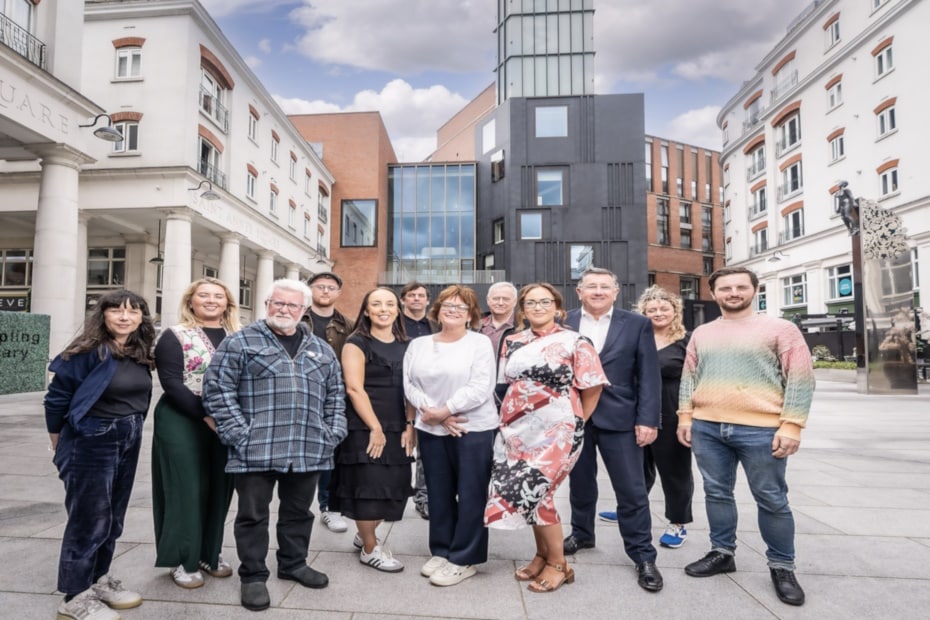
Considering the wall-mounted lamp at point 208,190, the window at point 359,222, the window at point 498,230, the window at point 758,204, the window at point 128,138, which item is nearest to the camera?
the wall-mounted lamp at point 208,190

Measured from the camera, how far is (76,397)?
108 inches

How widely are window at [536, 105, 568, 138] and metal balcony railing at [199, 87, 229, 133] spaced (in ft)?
59.8

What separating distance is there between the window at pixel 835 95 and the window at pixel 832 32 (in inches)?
92.5

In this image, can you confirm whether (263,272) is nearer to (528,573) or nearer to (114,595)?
(114,595)

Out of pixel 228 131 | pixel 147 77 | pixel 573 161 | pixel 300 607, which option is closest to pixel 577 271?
pixel 573 161

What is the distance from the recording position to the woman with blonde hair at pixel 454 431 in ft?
10.8

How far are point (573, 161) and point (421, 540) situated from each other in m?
30.2

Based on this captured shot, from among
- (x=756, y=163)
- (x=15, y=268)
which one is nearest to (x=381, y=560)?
(x=15, y=268)

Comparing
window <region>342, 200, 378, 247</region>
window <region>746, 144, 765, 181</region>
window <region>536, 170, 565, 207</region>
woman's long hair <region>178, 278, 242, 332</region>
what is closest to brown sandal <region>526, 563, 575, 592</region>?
woman's long hair <region>178, 278, 242, 332</region>

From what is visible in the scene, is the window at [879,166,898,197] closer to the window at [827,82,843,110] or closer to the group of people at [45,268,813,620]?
the window at [827,82,843,110]

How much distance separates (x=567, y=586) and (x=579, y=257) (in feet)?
94.8

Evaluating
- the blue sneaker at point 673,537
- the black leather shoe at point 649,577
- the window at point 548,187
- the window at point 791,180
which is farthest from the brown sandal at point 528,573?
the window at point 791,180

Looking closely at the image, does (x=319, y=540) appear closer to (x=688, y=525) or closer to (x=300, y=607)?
(x=300, y=607)

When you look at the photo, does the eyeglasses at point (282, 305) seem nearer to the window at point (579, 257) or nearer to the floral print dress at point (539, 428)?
the floral print dress at point (539, 428)
